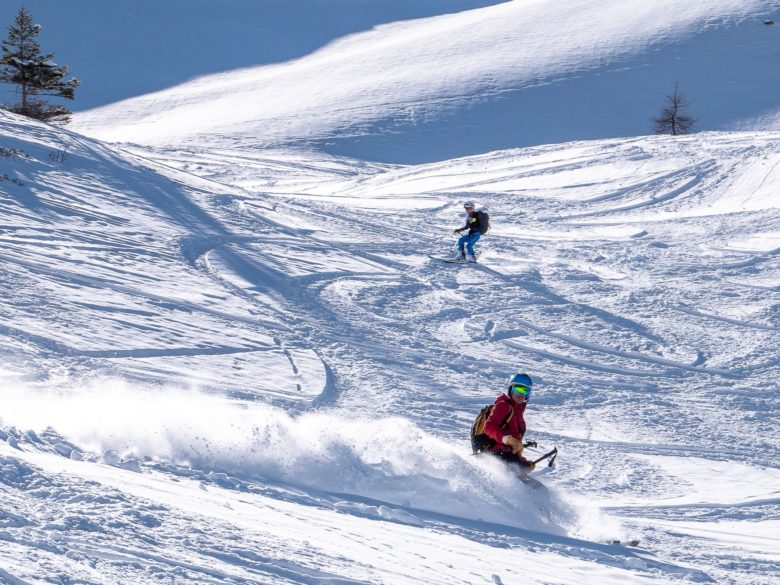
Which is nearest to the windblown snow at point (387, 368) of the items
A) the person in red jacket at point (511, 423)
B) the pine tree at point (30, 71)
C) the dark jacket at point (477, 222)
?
the person in red jacket at point (511, 423)

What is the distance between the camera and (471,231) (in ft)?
60.5

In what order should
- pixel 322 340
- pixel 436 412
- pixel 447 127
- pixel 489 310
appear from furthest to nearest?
pixel 447 127 < pixel 489 310 < pixel 322 340 < pixel 436 412

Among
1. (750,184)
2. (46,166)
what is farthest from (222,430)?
(750,184)

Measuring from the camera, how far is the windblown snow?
5.70 metres

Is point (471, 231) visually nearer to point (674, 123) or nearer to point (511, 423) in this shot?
point (511, 423)

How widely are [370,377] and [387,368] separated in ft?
1.74

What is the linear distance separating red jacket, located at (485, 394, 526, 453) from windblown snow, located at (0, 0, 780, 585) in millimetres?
296

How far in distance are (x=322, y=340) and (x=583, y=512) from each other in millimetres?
6281

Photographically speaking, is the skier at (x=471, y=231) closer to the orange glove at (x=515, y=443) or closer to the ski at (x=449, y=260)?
the ski at (x=449, y=260)

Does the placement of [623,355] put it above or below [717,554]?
above

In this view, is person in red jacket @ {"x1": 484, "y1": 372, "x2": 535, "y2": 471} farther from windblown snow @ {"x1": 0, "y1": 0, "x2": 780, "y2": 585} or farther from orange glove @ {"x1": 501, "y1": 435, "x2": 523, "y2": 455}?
windblown snow @ {"x1": 0, "y1": 0, "x2": 780, "y2": 585}

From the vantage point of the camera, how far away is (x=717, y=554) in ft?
24.7

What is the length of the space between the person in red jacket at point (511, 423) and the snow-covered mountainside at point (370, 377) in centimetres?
22

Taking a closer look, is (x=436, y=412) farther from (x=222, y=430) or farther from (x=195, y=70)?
(x=195, y=70)
